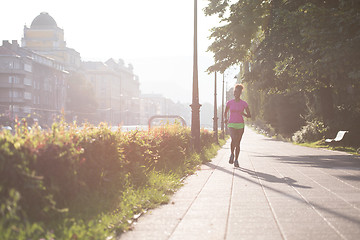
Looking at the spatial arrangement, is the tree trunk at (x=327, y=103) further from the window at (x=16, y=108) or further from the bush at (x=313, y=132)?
the window at (x=16, y=108)

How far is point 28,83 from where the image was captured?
269 ft

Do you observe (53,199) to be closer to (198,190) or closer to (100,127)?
(100,127)

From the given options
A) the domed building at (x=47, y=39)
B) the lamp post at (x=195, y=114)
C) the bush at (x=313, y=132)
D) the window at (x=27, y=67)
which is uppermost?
the domed building at (x=47, y=39)

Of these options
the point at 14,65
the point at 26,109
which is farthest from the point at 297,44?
the point at 26,109

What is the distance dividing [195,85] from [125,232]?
1160cm

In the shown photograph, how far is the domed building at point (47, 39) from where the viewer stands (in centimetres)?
11018

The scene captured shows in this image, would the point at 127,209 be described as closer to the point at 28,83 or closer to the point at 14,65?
the point at 14,65

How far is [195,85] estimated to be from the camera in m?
15.9

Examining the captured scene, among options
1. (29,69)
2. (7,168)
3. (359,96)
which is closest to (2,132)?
(7,168)

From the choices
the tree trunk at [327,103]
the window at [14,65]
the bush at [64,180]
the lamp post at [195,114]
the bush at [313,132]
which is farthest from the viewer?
the window at [14,65]

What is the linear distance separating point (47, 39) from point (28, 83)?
3193 centimetres

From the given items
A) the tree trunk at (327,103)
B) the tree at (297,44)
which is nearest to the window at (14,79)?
the tree at (297,44)

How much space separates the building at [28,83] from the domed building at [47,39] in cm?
1412

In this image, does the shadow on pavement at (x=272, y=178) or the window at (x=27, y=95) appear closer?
the shadow on pavement at (x=272, y=178)
